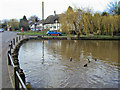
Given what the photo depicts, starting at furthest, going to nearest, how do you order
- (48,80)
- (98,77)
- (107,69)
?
1. (107,69)
2. (98,77)
3. (48,80)

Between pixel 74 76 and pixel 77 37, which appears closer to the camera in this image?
pixel 74 76

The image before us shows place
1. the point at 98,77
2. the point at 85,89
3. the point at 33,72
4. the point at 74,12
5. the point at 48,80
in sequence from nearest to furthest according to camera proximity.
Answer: the point at 85,89 → the point at 48,80 → the point at 98,77 → the point at 33,72 → the point at 74,12

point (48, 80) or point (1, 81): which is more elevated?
point (1, 81)

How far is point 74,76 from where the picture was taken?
9.11m

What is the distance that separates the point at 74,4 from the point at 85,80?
30.8 metres

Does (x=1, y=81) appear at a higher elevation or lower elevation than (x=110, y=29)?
lower

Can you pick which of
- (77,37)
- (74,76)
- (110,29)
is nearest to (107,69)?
(74,76)

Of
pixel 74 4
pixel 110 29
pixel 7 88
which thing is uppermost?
pixel 74 4

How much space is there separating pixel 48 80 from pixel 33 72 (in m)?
1.80

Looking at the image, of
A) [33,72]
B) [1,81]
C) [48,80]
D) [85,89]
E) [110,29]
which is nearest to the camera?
[1,81]

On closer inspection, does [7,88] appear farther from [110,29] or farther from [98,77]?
[110,29]

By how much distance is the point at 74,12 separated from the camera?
120ft

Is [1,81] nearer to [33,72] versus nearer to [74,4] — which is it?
[33,72]

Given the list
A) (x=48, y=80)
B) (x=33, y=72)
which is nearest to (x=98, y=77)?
(x=48, y=80)
